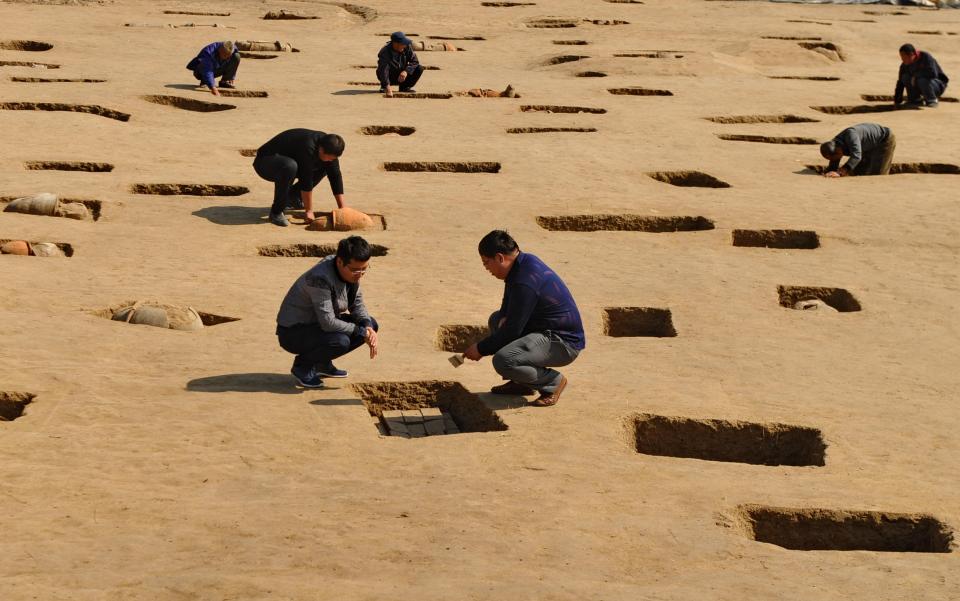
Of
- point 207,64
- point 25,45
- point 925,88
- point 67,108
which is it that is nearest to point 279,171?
point 67,108

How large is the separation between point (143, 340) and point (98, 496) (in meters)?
2.96

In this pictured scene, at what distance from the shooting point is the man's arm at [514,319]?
27.4 ft

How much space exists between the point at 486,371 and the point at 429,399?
626 mm

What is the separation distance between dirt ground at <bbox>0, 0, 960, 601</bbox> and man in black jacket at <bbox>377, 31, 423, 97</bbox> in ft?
1.67

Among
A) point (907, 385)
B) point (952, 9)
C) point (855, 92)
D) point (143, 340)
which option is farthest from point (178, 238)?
point (952, 9)

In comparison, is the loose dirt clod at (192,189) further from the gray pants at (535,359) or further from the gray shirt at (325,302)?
the gray pants at (535,359)

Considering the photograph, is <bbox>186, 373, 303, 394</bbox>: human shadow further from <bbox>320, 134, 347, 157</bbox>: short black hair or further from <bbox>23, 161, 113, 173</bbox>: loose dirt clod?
<bbox>23, 161, 113, 173</bbox>: loose dirt clod

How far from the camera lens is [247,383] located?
880 cm

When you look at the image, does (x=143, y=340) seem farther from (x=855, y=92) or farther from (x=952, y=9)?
(x=952, y=9)

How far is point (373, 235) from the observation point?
502 inches

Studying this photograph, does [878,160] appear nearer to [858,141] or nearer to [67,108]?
[858,141]

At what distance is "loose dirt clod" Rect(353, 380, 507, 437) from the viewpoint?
884 cm

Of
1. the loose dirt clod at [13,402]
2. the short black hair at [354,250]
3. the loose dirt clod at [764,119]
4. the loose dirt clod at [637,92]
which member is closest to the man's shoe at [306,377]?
the short black hair at [354,250]

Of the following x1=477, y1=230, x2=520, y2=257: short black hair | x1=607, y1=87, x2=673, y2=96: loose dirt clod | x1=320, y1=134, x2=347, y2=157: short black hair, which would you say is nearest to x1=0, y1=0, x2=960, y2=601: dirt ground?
x1=607, y1=87, x2=673, y2=96: loose dirt clod
